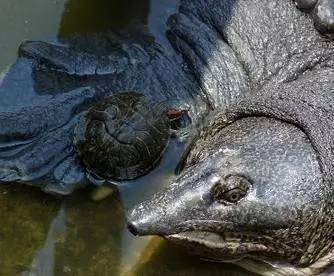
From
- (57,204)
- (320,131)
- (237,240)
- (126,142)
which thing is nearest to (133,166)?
(126,142)

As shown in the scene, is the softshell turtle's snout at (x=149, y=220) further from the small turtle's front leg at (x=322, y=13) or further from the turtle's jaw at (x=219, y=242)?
the small turtle's front leg at (x=322, y=13)

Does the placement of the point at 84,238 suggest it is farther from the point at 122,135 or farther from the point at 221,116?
the point at 221,116

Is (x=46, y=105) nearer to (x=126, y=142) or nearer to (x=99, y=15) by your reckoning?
(x=126, y=142)

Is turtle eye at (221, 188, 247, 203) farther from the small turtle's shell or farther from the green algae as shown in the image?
the green algae

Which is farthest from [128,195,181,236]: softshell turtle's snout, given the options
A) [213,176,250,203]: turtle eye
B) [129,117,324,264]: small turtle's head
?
[213,176,250,203]: turtle eye

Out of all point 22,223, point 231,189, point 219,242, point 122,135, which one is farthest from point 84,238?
point 231,189

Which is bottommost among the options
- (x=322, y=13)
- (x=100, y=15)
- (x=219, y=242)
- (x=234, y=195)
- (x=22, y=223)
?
(x=22, y=223)

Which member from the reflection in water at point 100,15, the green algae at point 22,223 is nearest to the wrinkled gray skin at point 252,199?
the green algae at point 22,223
